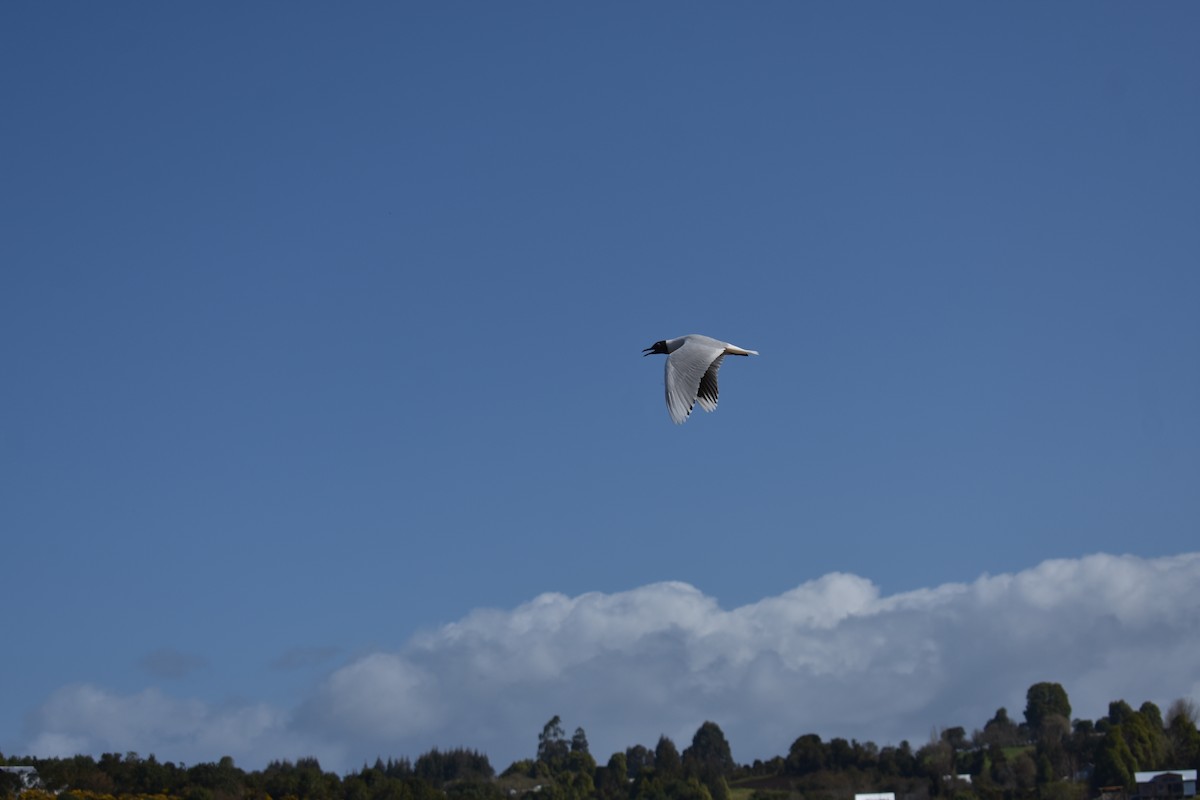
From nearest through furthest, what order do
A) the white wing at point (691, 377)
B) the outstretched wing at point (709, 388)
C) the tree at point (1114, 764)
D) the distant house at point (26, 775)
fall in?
1. the white wing at point (691, 377)
2. the outstretched wing at point (709, 388)
3. the distant house at point (26, 775)
4. the tree at point (1114, 764)

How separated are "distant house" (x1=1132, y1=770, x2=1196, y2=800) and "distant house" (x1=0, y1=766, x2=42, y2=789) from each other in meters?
103

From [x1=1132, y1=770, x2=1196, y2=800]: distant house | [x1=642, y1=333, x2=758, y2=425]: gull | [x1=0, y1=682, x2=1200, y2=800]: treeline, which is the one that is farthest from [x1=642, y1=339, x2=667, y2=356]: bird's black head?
[x1=1132, y1=770, x2=1196, y2=800]: distant house

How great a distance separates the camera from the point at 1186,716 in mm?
186625

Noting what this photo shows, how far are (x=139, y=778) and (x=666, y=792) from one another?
3489 inches

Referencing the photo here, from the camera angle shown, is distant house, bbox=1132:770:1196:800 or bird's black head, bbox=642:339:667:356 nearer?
bird's black head, bbox=642:339:667:356

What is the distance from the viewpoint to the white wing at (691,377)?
2941 cm

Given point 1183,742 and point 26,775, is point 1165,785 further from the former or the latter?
point 26,775

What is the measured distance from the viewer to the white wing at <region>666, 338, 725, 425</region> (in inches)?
1158

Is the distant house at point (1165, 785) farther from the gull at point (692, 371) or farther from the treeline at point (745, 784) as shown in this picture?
the gull at point (692, 371)

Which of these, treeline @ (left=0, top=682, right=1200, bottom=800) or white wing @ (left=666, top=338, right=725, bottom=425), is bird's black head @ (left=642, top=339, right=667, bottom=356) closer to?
white wing @ (left=666, top=338, right=725, bottom=425)

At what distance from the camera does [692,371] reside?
3020 cm

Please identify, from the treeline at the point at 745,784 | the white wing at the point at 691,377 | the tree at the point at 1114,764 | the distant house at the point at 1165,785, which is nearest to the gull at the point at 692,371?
the white wing at the point at 691,377

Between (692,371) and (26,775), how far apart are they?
87798 millimetres

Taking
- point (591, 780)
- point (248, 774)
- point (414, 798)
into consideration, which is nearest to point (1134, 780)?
point (591, 780)
